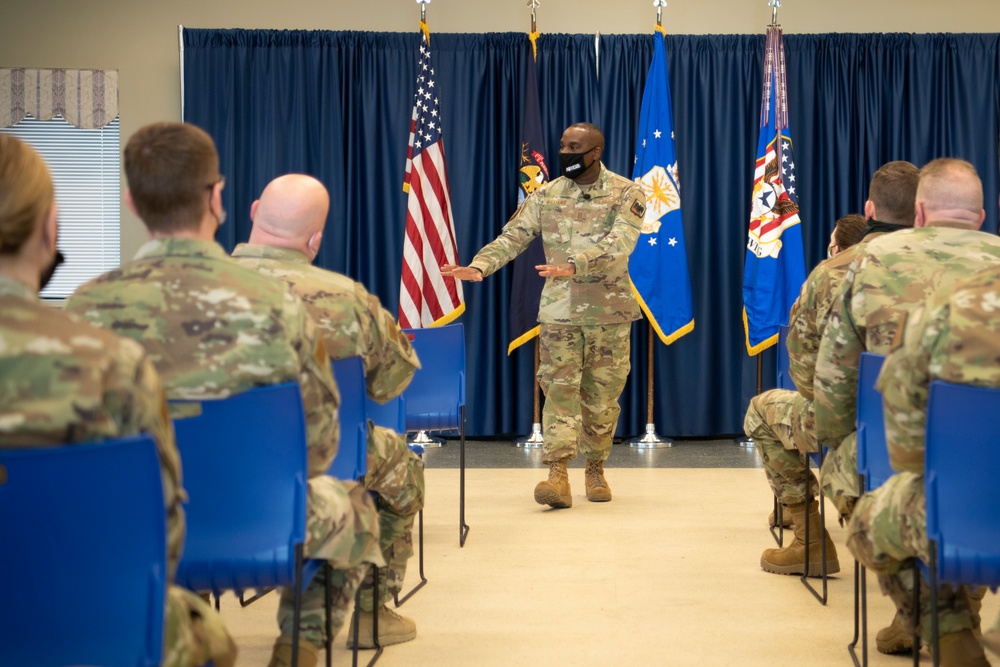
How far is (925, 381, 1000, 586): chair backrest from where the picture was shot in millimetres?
2068

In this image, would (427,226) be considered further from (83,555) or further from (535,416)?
(83,555)

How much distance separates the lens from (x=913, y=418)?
226 centimetres

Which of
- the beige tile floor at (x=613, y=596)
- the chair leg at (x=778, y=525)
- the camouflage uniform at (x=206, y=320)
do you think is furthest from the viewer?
the chair leg at (x=778, y=525)

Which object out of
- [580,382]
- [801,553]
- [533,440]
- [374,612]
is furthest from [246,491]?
[533,440]

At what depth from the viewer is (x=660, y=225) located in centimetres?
709

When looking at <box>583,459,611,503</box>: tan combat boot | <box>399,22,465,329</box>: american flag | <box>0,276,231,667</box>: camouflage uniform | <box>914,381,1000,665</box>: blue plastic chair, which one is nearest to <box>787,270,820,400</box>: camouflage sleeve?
<box>914,381,1000,665</box>: blue plastic chair

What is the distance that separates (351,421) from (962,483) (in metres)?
1.44

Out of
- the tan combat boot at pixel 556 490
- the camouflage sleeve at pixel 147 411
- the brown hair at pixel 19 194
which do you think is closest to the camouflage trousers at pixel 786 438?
the tan combat boot at pixel 556 490

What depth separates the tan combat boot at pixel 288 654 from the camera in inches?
98.8

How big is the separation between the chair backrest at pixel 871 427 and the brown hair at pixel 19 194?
1.91m

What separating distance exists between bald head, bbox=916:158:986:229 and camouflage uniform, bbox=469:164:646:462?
2275mm

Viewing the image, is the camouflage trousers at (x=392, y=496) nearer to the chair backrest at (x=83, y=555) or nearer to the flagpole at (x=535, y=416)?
the chair backrest at (x=83, y=555)

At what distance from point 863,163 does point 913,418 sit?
5584mm

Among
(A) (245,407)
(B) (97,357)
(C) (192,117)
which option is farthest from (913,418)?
(C) (192,117)
